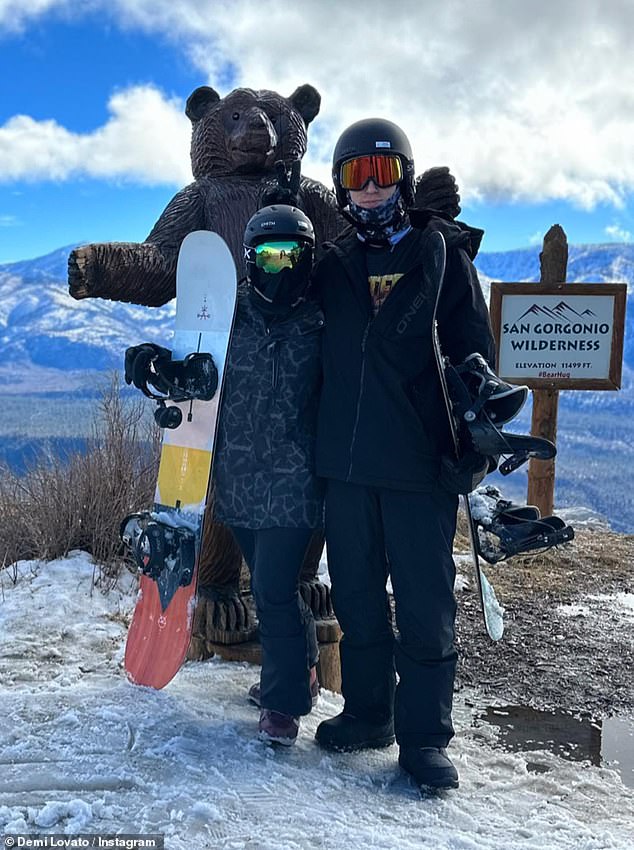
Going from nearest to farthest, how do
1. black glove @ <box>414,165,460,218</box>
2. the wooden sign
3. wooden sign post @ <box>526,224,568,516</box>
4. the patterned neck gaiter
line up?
the patterned neck gaiter < black glove @ <box>414,165,460,218</box> < the wooden sign < wooden sign post @ <box>526,224,568,516</box>

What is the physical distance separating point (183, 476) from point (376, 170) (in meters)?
1.06

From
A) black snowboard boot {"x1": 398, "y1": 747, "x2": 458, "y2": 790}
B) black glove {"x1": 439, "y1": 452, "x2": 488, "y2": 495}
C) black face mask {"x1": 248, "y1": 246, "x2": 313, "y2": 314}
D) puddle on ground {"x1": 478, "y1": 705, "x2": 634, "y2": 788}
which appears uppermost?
black face mask {"x1": 248, "y1": 246, "x2": 313, "y2": 314}

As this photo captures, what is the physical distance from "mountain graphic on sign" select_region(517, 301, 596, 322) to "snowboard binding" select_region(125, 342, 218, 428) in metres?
3.98

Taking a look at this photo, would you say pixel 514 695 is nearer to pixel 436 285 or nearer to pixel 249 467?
pixel 249 467

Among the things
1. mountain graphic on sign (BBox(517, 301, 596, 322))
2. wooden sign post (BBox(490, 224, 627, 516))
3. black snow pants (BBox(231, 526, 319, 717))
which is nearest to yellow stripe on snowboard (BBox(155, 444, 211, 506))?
black snow pants (BBox(231, 526, 319, 717))

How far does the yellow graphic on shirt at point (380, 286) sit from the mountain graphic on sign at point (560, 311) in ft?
12.7

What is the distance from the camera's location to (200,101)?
2.99m

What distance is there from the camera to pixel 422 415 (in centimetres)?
219

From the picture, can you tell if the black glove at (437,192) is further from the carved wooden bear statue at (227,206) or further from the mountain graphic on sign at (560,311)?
the mountain graphic on sign at (560,311)

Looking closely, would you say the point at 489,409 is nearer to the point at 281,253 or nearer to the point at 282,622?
the point at 281,253

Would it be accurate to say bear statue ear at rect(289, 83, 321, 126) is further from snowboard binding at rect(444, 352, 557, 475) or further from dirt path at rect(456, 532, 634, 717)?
dirt path at rect(456, 532, 634, 717)

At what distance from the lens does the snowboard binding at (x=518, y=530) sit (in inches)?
87.7

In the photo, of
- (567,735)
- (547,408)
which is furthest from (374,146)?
(547,408)

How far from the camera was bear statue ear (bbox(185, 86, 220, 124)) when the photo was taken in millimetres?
2984
